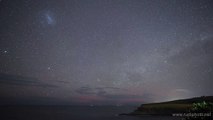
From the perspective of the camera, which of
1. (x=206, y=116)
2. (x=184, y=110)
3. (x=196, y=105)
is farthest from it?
(x=184, y=110)

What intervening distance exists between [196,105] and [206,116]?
2879 millimetres

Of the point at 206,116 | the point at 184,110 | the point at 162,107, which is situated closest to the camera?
the point at 206,116

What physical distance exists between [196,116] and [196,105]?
212 centimetres

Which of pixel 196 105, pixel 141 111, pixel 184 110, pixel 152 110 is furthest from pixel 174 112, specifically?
pixel 196 105

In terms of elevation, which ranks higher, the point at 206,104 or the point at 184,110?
the point at 206,104

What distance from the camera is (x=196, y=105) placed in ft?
96.2

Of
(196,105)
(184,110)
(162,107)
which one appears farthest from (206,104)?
(162,107)

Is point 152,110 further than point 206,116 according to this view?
Yes

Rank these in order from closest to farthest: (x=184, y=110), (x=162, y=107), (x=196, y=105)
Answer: (x=196, y=105) < (x=184, y=110) < (x=162, y=107)

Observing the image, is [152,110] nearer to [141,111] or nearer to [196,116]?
[141,111]

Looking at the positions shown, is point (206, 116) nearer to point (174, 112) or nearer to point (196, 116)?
point (196, 116)

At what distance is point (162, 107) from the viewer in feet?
432

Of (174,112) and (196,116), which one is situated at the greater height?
(196,116)

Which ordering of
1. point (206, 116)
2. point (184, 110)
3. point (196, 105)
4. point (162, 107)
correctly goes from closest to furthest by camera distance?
point (206, 116) < point (196, 105) < point (184, 110) < point (162, 107)
